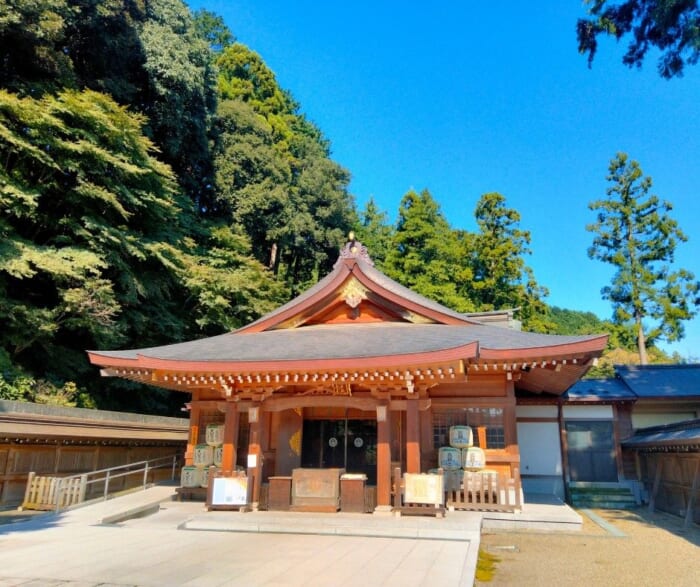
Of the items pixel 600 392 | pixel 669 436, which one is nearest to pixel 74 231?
pixel 600 392

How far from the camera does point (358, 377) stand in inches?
364

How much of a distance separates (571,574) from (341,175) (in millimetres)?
28156

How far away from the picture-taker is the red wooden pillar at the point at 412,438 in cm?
927

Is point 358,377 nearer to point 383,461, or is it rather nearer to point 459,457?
point 383,461

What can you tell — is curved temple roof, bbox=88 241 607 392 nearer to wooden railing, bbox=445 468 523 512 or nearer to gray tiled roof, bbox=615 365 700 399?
wooden railing, bbox=445 468 523 512

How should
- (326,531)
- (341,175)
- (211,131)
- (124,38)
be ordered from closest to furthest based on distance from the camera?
(326,531), (124,38), (211,131), (341,175)

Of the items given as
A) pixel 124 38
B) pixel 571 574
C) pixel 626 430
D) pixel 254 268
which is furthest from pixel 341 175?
pixel 571 574

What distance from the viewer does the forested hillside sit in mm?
15633

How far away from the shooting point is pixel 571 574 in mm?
6355

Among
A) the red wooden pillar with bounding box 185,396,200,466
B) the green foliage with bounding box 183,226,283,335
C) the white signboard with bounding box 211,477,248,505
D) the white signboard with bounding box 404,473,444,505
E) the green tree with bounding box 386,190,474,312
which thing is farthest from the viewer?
the green tree with bounding box 386,190,474,312

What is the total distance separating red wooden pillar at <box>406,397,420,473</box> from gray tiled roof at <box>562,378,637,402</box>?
7161mm

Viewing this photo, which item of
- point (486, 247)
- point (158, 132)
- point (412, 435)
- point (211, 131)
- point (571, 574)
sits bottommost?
point (571, 574)

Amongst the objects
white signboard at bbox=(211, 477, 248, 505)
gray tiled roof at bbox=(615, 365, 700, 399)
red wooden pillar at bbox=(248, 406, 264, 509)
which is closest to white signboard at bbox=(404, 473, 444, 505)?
red wooden pillar at bbox=(248, 406, 264, 509)

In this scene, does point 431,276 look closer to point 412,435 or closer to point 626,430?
point 626,430
